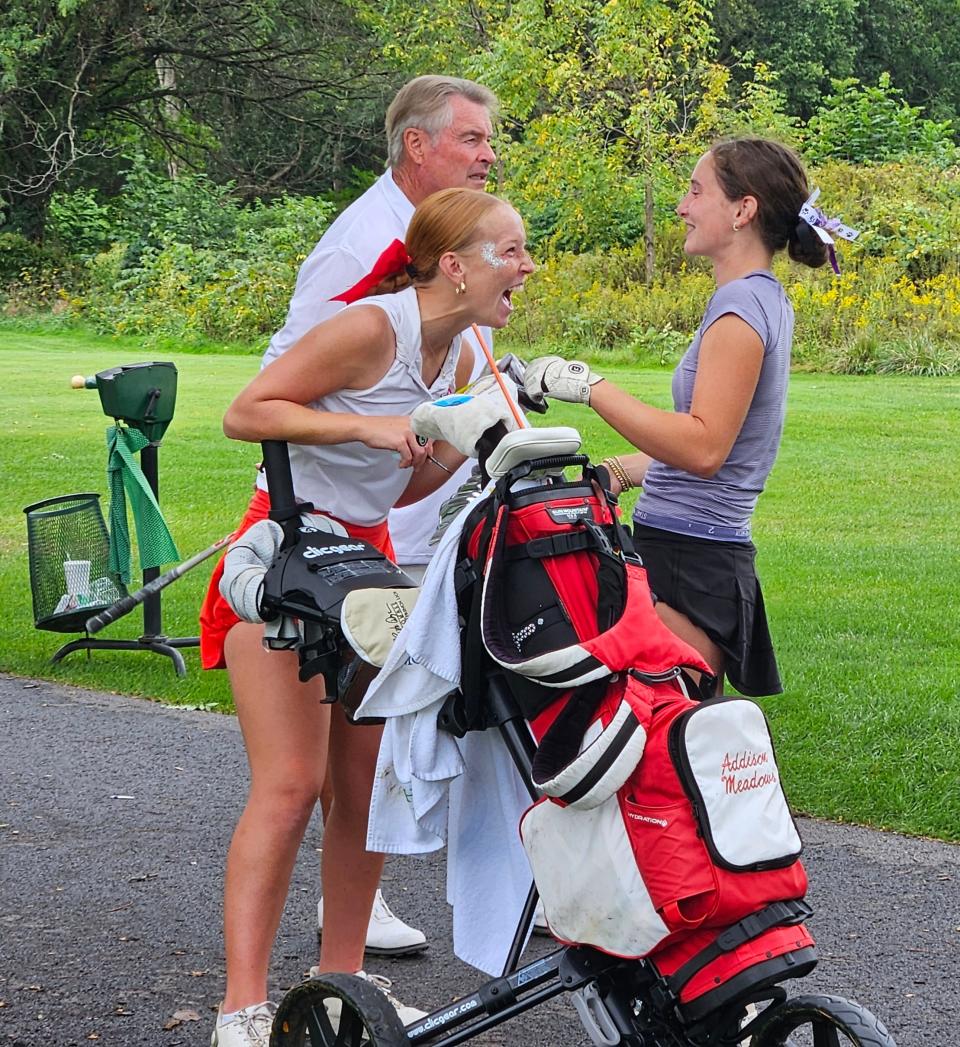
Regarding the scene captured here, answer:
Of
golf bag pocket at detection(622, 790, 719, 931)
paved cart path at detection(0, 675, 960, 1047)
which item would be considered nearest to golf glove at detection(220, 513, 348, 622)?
golf bag pocket at detection(622, 790, 719, 931)

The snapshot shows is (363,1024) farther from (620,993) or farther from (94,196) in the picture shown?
(94,196)

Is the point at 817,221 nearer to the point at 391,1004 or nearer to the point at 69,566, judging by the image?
the point at 391,1004

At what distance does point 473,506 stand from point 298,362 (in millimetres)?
630

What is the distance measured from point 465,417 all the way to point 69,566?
5037mm

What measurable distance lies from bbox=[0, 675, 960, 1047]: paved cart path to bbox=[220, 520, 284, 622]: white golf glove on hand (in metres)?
1.21

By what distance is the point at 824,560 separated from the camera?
30.2 feet

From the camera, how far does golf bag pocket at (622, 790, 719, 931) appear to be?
2.42 metres

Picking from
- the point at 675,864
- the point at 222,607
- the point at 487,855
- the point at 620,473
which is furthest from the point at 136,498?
the point at 675,864

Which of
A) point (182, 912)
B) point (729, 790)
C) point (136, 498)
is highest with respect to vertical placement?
point (729, 790)

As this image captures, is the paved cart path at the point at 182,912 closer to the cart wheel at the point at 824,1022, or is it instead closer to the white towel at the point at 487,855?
the white towel at the point at 487,855

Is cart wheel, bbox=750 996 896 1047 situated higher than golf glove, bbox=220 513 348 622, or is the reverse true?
golf glove, bbox=220 513 348 622

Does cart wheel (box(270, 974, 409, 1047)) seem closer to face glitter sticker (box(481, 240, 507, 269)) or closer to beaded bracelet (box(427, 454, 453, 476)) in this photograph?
beaded bracelet (box(427, 454, 453, 476))

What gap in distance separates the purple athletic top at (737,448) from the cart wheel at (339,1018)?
134 cm

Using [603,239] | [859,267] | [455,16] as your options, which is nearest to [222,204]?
[455,16]
